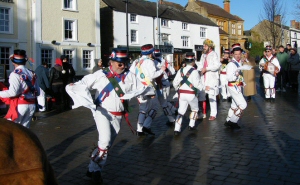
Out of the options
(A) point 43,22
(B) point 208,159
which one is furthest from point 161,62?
(A) point 43,22

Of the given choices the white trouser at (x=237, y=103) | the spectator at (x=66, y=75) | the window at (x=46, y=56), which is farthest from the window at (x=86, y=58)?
the white trouser at (x=237, y=103)

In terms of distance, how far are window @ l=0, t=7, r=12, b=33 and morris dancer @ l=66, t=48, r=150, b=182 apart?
85.6 feet

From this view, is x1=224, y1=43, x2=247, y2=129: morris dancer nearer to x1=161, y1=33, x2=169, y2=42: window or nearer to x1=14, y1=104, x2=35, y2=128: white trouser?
x1=14, y1=104, x2=35, y2=128: white trouser

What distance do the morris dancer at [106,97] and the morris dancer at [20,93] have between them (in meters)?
1.68

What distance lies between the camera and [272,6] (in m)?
34.3

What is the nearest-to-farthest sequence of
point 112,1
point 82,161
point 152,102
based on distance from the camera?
point 82,161 < point 152,102 < point 112,1

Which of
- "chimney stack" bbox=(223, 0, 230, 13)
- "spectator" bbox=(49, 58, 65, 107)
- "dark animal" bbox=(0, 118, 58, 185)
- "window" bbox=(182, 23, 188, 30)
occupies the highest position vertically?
"chimney stack" bbox=(223, 0, 230, 13)

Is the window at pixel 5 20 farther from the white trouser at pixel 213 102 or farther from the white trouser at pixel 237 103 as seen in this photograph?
the white trouser at pixel 237 103

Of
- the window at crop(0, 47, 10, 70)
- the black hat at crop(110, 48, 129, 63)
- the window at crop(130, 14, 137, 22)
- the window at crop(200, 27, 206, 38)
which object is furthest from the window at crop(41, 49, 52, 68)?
the window at crop(200, 27, 206, 38)

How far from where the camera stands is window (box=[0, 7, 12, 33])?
93.2 ft

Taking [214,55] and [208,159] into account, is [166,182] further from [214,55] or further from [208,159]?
[214,55]

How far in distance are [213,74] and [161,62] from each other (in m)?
1.87

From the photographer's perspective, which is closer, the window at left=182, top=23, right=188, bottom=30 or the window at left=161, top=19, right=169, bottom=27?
the window at left=161, top=19, right=169, bottom=27

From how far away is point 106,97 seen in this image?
5121 millimetres
